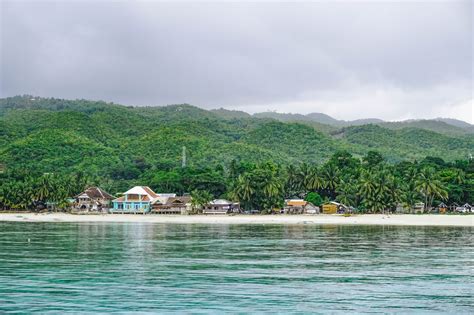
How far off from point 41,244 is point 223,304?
29.2 meters

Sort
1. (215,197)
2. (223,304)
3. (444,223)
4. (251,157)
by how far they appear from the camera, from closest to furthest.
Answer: (223,304) < (444,223) < (215,197) < (251,157)

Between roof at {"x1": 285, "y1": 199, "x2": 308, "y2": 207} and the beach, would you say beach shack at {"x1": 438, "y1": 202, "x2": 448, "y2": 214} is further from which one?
roof at {"x1": 285, "y1": 199, "x2": 308, "y2": 207}

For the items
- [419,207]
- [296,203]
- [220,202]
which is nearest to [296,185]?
[296,203]

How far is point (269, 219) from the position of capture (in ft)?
298

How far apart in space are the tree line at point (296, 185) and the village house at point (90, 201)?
7.91 ft

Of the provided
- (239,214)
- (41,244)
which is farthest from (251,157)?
(41,244)

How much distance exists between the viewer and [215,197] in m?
116

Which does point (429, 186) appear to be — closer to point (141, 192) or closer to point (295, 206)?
point (295, 206)

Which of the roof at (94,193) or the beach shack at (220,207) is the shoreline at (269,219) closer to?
the beach shack at (220,207)

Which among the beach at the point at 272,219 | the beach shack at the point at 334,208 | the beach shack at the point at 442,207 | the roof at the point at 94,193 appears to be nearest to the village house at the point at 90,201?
the roof at the point at 94,193

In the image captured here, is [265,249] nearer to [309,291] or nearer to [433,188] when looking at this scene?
[309,291]

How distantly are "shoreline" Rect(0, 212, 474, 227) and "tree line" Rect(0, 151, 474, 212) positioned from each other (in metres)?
4.56

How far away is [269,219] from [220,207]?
17.4m

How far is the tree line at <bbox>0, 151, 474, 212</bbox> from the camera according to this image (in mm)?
99125
